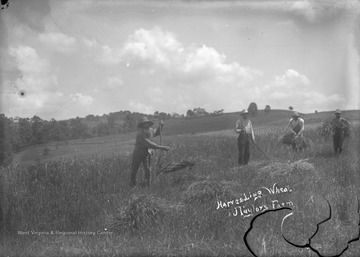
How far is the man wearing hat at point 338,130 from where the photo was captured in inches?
258

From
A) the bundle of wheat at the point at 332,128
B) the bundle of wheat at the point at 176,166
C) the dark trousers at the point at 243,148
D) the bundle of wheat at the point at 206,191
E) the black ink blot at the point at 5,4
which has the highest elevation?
the black ink blot at the point at 5,4

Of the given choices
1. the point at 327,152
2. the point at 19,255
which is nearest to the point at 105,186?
the point at 19,255

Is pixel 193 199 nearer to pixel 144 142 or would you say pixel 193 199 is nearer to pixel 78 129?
pixel 144 142

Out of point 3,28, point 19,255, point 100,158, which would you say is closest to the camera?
point 19,255

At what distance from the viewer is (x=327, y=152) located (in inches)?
263

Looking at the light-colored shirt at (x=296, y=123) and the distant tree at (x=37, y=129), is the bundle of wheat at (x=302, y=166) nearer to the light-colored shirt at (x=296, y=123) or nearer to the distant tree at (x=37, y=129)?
the light-colored shirt at (x=296, y=123)

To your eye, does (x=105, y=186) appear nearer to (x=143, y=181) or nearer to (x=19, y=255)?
(x=143, y=181)

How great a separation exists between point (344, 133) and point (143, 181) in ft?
11.6

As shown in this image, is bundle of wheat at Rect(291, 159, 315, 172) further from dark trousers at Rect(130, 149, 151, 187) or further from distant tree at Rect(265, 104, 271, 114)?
dark trousers at Rect(130, 149, 151, 187)

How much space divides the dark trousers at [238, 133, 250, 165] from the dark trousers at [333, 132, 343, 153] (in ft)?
5.28

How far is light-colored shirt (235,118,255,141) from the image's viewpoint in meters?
6.30
